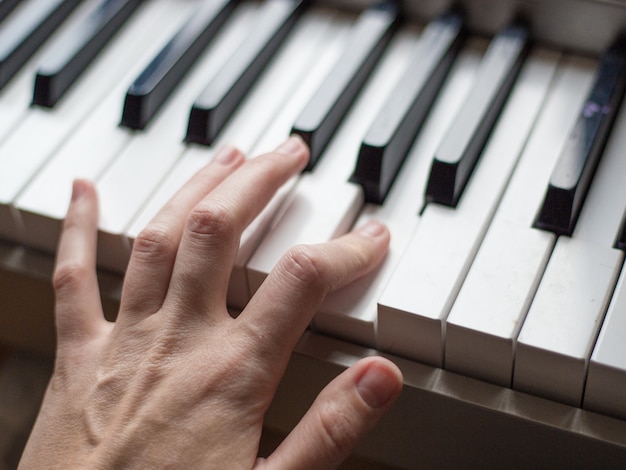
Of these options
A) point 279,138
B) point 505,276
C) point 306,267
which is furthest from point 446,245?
point 279,138

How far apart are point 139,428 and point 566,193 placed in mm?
555

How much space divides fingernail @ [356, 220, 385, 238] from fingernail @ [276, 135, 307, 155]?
0.14 metres

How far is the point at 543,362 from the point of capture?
99cm

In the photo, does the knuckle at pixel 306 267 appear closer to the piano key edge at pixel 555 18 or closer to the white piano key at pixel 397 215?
the white piano key at pixel 397 215

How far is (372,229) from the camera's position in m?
1.13

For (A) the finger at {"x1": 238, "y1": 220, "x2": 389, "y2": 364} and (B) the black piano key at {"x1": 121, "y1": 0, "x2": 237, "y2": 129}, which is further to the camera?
(B) the black piano key at {"x1": 121, "y1": 0, "x2": 237, "y2": 129}

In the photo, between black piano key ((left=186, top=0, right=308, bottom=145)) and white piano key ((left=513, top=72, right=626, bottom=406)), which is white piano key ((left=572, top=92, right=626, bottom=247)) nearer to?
white piano key ((left=513, top=72, right=626, bottom=406))

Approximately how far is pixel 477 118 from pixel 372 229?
212 millimetres

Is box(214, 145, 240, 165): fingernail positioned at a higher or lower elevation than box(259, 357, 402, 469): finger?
higher

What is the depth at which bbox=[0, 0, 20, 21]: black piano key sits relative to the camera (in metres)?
1.53

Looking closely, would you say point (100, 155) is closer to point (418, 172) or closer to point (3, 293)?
point (3, 293)

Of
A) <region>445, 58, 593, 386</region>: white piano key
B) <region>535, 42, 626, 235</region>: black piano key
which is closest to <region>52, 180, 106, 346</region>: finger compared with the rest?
<region>445, 58, 593, 386</region>: white piano key

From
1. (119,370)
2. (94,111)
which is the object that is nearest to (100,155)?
(94,111)

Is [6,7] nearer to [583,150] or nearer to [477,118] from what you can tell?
[477,118]
